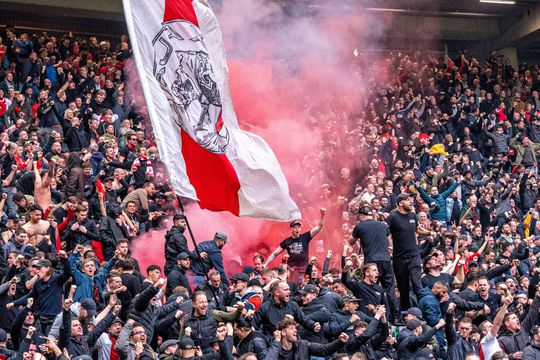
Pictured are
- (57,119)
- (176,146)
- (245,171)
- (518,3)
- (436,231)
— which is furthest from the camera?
(518,3)

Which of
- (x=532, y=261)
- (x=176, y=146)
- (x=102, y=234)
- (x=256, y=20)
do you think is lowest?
(x=532, y=261)

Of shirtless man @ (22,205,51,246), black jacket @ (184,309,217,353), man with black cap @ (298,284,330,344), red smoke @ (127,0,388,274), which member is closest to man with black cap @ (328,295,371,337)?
man with black cap @ (298,284,330,344)

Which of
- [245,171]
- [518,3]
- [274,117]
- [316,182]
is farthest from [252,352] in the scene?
[518,3]

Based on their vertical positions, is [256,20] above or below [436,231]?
above

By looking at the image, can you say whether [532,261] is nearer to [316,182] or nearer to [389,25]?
[316,182]

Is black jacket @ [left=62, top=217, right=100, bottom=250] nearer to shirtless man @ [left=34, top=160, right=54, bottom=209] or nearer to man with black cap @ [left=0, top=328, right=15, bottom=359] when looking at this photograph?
shirtless man @ [left=34, top=160, right=54, bottom=209]

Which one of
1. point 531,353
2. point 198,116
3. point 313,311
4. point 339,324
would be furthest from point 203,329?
point 531,353

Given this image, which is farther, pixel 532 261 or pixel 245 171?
pixel 532 261

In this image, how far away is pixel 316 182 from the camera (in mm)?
20109

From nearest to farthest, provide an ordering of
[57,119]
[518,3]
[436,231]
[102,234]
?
[102,234]
[436,231]
[57,119]
[518,3]

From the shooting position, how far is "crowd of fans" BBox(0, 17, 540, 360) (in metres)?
11.8

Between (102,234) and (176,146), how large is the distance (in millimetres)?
4926

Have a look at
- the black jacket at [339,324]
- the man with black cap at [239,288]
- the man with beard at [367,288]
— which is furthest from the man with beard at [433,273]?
→ the man with black cap at [239,288]

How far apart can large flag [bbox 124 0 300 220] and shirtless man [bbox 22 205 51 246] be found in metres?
4.02
